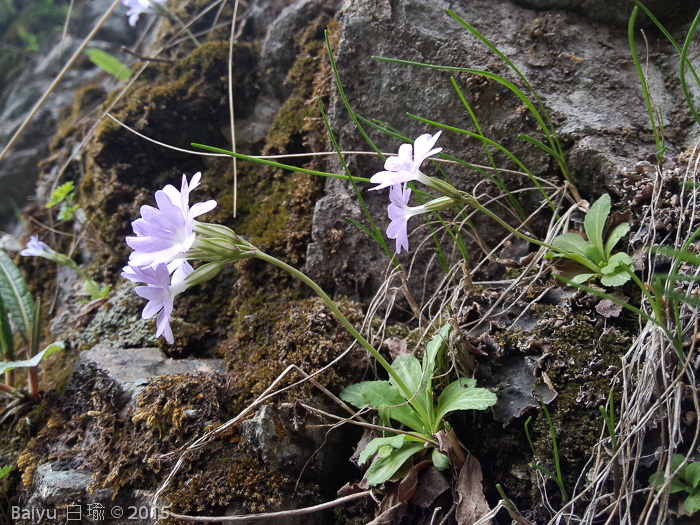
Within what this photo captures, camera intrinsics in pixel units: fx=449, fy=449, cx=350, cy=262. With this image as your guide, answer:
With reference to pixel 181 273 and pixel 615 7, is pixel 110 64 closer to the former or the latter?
pixel 181 273

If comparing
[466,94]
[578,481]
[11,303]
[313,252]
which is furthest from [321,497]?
[11,303]

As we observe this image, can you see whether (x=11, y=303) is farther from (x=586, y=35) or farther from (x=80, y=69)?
(x=586, y=35)

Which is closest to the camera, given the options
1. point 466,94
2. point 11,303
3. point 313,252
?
point 466,94

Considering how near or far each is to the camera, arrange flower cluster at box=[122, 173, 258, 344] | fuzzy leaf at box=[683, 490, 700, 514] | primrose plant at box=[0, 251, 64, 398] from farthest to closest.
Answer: primrose plant at box=[0, 251, 64, 398]
flower cluster at box=[122, 173, 258, 344]
fuzzy leaf at box=[683, 490, 700, 514]

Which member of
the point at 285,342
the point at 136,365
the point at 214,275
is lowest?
the point at 136,365

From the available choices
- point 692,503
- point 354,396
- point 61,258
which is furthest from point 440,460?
point 61,258

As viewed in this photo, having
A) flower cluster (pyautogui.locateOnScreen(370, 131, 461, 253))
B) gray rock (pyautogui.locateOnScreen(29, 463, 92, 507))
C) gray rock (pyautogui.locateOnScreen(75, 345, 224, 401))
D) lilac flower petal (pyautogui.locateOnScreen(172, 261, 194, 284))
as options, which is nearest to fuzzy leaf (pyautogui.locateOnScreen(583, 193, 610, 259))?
flower cluster (pyautogui.locateOnScreen(370, 131, 461, 253))

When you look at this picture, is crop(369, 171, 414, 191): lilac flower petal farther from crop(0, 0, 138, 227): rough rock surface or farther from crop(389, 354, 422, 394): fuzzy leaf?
crop(0, 0, 138, 227): rough rock surface
